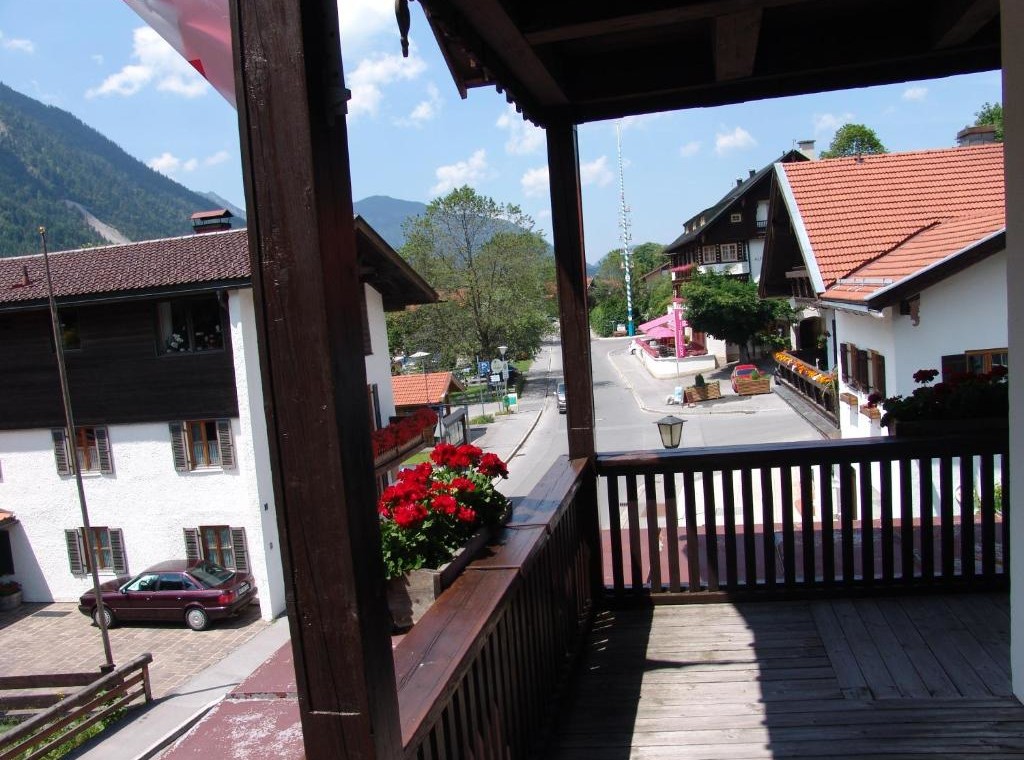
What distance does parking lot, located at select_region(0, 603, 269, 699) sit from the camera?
13.7 metres

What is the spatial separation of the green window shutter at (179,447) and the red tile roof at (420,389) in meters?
7.35

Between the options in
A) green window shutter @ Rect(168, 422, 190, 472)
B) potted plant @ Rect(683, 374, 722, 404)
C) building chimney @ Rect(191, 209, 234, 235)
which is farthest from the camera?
potted plant @ Rect(683, 374, 722, 404)

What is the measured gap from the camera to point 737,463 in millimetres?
3480

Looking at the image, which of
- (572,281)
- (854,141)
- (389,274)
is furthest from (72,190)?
(572,281)

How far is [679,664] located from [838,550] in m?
1.70

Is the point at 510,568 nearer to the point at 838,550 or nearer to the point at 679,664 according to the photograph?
the point at 679,664

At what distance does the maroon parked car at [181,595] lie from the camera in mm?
14656

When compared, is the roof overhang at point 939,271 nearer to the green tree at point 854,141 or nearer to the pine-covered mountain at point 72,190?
the green tree at point 854,141

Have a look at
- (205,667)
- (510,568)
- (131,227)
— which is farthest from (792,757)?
(131,227)

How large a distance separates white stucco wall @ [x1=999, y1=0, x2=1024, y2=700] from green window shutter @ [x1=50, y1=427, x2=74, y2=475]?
1770 cm

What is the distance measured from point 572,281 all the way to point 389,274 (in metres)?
11.8

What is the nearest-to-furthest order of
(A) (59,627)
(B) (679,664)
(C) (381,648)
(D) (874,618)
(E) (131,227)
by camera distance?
(C) (381,648) → (B) (679,664) → (D) (874,618) → (A) (59,627) → (E) (131,227)

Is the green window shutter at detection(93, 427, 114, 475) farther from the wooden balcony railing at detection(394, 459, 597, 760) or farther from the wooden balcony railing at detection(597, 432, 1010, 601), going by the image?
the wooden balcony railing at detection(394, 459, 597, 760)

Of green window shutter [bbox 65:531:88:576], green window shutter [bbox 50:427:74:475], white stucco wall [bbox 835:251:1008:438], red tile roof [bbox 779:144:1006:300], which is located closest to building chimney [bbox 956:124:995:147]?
red tile roof [bbox 779:144:1006:300]
